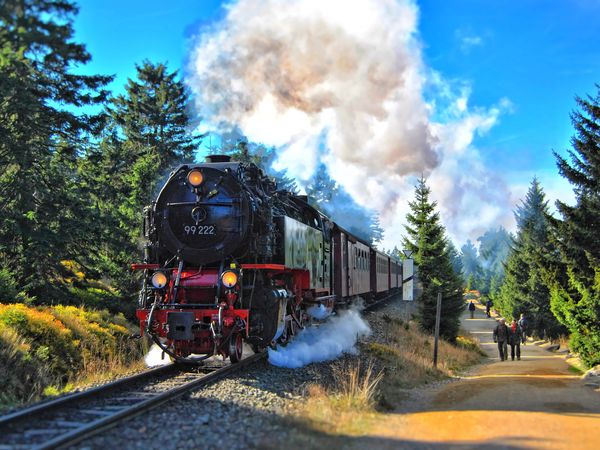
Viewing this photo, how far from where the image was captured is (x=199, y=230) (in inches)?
377

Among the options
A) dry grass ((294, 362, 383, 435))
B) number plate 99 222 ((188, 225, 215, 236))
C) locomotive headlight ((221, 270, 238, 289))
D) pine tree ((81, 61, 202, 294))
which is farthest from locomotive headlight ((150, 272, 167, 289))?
pine tree ((81, 61, 202, 294))

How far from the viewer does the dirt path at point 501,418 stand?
19.2 feet

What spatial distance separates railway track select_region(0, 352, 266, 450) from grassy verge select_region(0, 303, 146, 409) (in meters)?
1.00

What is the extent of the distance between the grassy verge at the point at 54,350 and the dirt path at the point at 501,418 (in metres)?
5.17

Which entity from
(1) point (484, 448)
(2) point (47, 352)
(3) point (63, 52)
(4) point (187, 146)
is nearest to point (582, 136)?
(1) point (484, 448)

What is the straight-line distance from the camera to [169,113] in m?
30.2

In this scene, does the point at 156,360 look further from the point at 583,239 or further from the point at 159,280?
the point at 583,239

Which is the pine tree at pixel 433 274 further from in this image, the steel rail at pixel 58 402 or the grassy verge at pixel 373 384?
the steel rail at pixel 58 402

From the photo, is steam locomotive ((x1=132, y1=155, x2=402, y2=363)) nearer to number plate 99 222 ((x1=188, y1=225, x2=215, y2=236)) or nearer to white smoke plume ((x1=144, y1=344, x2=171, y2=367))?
number plate 99 222 ((x1=188, y1=225, x2=215, y2=236))

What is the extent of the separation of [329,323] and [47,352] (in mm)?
7667

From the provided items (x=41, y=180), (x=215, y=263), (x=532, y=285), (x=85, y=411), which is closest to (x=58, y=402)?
(x=85, y=411)

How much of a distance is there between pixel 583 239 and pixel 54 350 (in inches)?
484

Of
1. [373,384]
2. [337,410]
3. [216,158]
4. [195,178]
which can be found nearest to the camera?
[337,410]

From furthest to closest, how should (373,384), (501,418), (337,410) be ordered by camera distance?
(373,384), (501,418), (337,410)
